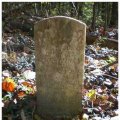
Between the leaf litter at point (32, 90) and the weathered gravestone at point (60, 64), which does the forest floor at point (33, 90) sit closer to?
the leaf litter at point (32, 90)

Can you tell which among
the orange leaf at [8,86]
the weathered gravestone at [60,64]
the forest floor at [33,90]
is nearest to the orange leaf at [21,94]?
the forest floor at [33,90]

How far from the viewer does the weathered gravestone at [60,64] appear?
378 centimetres

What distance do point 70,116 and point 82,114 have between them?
0.53 ft

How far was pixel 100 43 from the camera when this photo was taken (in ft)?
30.4

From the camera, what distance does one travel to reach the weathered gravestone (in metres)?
3.78

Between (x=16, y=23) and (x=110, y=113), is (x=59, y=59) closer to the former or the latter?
(x=110, y=113)

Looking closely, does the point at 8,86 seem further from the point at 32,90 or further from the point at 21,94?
the point at 32,90

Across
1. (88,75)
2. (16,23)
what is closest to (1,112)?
(88,75)

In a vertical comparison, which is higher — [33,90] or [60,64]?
[60,64]

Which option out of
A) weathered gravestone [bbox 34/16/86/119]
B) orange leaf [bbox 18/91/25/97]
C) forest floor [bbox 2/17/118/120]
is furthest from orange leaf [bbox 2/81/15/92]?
weathered gravestone [bbox 34/16/86/119]

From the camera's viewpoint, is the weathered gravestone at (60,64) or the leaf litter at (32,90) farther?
the leaf litter at (32,90)

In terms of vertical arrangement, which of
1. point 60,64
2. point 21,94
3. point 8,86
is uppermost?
point 60,64

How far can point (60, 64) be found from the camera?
3875mm

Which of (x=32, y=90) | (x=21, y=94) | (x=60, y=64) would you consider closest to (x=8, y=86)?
(x=21, y=94)
